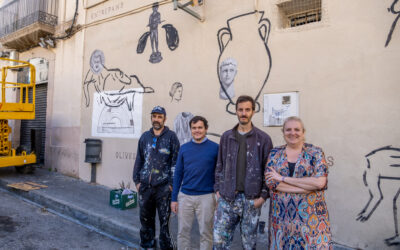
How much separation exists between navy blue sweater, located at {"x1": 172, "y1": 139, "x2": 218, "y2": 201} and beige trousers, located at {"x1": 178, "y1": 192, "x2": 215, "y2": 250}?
2.8 inches

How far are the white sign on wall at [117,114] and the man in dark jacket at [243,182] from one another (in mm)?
3982

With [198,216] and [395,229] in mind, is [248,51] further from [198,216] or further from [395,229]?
[395,229]

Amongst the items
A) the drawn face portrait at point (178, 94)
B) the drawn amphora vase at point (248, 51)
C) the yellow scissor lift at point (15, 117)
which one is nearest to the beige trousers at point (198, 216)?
the drawn amphora vase at point (248, 51)

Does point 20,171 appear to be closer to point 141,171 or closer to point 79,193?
point 79,193

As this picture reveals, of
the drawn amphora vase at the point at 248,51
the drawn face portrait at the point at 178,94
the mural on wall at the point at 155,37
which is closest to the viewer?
the drawn amphora vase at the point at 248,51

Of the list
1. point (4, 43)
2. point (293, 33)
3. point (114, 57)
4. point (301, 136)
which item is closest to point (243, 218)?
point (301, 136)

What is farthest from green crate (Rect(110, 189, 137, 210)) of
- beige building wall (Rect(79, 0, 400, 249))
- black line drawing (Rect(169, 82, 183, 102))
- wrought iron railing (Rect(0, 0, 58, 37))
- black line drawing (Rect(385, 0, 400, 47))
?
wrought iron railing (Rect(0, 0, 58, 37))

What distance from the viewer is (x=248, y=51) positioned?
4715mm

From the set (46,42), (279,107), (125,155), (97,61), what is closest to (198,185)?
(279,107)

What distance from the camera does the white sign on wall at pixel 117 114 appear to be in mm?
6457

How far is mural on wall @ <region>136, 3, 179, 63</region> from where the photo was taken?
5.85 metres

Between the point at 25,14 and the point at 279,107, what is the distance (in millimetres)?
9524

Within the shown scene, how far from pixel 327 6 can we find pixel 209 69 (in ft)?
7.01

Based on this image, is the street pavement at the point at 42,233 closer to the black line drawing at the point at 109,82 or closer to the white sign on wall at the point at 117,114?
the white sign on wall at the point at 117,114
